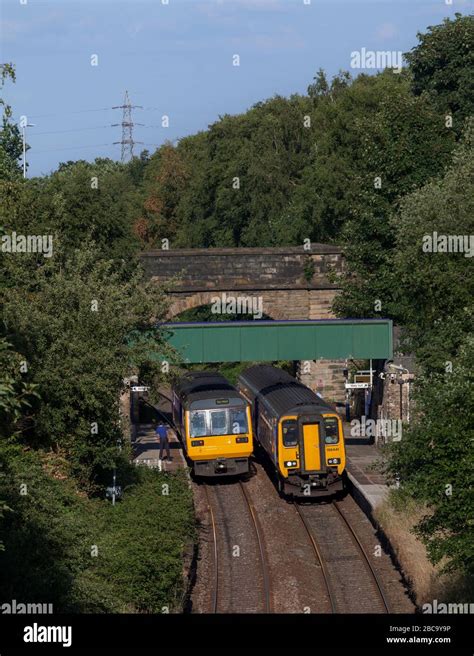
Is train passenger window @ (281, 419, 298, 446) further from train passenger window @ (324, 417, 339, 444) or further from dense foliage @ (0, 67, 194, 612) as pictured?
Result: dense foliage @ (0, 67, 194, 612)

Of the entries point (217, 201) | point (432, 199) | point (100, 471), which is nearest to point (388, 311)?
point (432, 199)

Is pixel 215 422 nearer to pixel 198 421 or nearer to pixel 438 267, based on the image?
pixel 198 421

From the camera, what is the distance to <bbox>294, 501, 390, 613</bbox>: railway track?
20.4 m

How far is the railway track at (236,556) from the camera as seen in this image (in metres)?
20.4

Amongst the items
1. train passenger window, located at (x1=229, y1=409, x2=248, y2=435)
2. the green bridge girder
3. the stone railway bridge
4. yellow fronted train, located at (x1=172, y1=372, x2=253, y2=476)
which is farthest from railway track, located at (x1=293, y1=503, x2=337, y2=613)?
the stone railway bridge

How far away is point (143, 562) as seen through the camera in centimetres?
1895

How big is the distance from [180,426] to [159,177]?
174 feet

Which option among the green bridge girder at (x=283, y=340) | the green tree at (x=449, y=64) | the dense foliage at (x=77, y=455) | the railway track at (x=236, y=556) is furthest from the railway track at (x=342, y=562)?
the green tree at (x=449, y=64)

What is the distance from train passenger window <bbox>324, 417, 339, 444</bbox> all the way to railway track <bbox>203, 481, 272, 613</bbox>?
116 inches

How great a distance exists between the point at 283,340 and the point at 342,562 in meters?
12.5

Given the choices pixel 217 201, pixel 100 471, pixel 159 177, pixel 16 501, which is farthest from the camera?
pixel 159 177

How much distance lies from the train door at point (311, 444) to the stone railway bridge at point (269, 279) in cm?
1648
